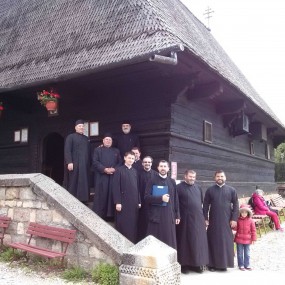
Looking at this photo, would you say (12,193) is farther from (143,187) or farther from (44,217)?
(143,187)

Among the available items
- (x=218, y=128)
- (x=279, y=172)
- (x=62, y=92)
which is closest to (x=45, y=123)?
(x=62, y=92)

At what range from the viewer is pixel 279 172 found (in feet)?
95.1

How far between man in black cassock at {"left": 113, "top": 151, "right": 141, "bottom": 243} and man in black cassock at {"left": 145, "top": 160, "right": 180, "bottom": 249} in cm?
31

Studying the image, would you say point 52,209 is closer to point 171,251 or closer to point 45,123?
point 171,251

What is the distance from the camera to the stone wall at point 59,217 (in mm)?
4809

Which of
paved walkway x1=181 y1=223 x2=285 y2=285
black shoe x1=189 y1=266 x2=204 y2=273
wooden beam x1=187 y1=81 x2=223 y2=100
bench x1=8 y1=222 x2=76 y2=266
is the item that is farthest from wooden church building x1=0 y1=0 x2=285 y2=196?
bench x1=8 y1=222 x2=76 y2=266

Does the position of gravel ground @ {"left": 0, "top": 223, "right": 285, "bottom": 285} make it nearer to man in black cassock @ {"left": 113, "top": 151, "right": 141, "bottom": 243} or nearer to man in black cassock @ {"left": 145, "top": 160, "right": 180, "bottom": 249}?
man in black cassock @ {"left": 145, "top": 160, "right": 180, "bottom": 249}

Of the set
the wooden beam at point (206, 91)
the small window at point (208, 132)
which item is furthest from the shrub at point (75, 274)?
the small window at point (208, 132)

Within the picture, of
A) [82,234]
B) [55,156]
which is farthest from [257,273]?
[55,156]

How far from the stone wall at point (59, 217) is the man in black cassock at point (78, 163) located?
93 cm

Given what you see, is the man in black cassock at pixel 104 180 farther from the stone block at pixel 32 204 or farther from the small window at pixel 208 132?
the small window at pixel 208 132

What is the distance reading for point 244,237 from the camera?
5.86 meters

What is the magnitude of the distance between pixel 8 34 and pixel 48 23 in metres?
1.91

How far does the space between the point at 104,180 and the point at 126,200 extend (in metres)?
0.74
